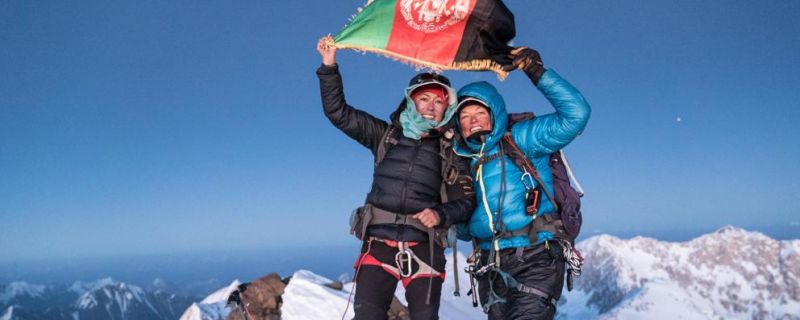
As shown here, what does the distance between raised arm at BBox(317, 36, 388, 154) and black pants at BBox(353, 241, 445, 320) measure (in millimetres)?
1725

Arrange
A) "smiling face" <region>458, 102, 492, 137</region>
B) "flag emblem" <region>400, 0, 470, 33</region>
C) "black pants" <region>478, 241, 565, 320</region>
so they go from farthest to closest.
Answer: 1. "flag emblem" <region>400, 0, 470, 33</region>
2. "smiling face" <region>458, 102, 492, 137</region>
3. "black pants" <region>478, 241, 565, 320</region>

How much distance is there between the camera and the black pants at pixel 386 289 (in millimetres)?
6762

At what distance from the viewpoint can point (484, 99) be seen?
7.42 m

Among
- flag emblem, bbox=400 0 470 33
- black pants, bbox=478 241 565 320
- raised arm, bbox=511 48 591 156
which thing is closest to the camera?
black pants, bbox=478 241 565 320

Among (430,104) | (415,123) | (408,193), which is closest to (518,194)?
(408,193)

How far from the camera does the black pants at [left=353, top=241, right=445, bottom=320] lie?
22.2 ft

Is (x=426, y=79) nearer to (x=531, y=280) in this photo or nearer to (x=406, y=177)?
(x=406, y=177)

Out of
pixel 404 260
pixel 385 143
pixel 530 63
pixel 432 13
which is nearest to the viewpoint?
pixel 404 260

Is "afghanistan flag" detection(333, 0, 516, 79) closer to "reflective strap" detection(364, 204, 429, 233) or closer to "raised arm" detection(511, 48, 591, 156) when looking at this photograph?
"raised arm" detection(511, 48, 591, 156)

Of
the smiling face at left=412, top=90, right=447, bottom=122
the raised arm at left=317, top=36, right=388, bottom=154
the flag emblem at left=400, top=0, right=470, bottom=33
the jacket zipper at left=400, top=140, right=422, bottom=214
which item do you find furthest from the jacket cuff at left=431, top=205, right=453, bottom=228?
the flag emblem at left=400, top=0, right=470, bottom=33

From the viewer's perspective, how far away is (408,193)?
277 inches

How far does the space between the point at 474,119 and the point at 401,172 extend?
147 centimetres

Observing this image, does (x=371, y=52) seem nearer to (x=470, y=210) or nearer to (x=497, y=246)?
(x=470, y=210)

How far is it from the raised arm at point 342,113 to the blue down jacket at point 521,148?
136cm
